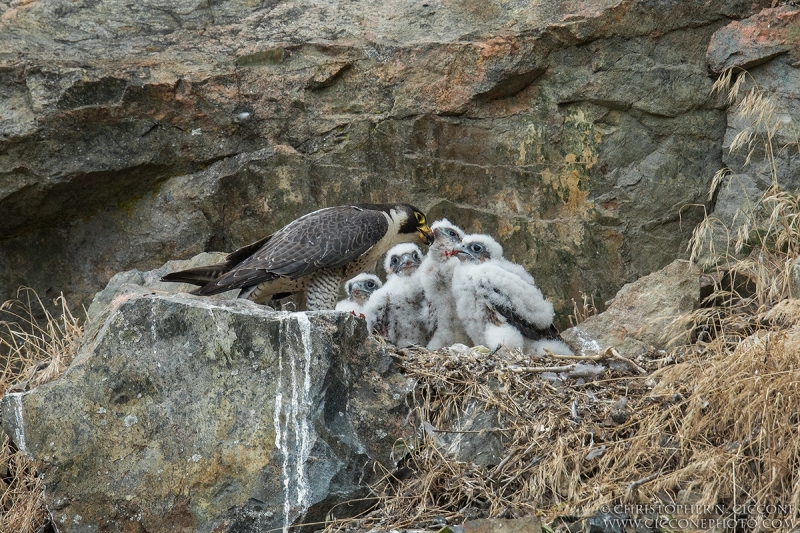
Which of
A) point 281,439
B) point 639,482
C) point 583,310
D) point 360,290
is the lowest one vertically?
point 583,310

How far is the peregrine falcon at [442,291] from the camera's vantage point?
6180 mm

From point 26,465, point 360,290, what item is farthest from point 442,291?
point 26,465

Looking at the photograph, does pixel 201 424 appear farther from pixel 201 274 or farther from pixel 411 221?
pixel 411 221

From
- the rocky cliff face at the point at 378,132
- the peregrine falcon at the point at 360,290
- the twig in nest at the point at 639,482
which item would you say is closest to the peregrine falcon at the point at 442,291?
the peregrine falcon at the point at 360,290

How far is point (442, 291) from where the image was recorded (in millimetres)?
6207

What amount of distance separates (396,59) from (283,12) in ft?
2.93

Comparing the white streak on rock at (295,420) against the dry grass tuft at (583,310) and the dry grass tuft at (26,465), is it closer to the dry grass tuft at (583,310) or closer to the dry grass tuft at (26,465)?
the dry grass tuft at (26,465)

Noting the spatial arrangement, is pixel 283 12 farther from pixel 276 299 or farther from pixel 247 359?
pixel 247 359

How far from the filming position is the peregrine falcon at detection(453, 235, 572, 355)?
579 centimetres

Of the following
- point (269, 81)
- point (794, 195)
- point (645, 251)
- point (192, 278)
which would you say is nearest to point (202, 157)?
point (269, 81)

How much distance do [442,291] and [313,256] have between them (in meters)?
0.82

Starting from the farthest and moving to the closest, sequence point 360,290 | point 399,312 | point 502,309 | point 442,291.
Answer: point 360,290, point 399,312, point 442,291, point 502,309

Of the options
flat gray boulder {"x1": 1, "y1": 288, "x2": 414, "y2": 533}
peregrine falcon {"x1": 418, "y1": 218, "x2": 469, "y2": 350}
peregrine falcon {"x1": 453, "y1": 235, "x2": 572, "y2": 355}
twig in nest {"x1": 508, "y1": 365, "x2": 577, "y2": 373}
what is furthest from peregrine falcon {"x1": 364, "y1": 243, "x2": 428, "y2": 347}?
flat gray boulder {"x1": 1, "y1": 288, "x2": 414, "y2": 533}

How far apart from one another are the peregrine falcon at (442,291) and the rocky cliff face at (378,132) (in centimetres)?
63
